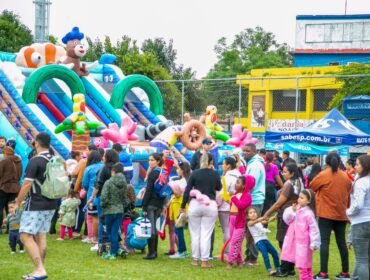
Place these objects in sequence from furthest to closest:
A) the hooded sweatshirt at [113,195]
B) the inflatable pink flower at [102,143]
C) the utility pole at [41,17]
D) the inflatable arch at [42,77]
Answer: the utility pole at [41,17]
the inflatable arch at [42,77]
the inflatable pink flower at [102,143]
the hooded sweatshirt at [113,195]

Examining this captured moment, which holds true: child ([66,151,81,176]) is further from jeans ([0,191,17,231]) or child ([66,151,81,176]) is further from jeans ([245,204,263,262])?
jeans ([245,204,263,262])

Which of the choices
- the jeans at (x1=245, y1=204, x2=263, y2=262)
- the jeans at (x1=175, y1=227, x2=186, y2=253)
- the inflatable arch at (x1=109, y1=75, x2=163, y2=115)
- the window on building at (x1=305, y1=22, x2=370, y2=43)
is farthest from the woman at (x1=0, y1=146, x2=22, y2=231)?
the window on building at (x1=305, y1=22, x2=370, y2=43)

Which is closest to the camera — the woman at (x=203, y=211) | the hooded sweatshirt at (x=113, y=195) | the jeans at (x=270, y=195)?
the woman at (x=203, y=211)

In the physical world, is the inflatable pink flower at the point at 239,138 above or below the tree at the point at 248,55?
below

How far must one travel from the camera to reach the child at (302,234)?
9445 millimetres

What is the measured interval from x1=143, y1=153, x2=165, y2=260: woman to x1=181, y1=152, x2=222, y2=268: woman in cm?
73

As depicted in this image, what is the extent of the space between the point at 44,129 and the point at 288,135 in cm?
591

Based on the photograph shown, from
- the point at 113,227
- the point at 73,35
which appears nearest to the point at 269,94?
the point at 73,35

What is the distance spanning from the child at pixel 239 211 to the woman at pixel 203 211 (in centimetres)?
28

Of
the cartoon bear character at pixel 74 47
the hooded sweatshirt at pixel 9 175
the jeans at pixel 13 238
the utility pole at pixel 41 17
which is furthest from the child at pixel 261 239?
the utility pole at pixel 41 17

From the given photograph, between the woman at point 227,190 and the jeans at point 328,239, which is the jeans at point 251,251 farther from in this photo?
the jeans at point 328,239

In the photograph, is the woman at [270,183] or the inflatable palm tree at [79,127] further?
the inflatable palm tree at [79,127]

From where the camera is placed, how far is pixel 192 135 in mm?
17672

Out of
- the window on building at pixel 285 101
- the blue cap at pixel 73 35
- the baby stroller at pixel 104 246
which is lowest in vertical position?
the baby stroller at pixel 104 246
